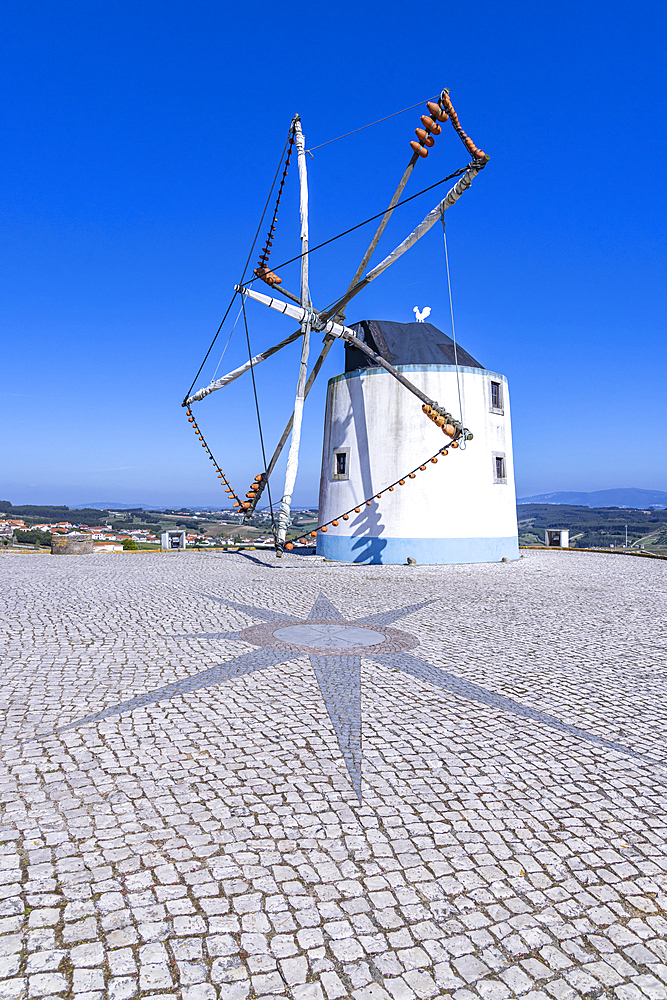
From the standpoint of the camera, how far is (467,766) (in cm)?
563

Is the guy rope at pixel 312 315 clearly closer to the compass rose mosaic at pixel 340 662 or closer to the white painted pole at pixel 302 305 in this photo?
the white painted pole at pixel 302 305

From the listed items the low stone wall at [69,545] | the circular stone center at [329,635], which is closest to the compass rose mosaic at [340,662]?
the circular stone center at [329,635]

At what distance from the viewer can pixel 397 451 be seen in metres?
21.5

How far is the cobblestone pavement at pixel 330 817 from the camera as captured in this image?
3.31 m

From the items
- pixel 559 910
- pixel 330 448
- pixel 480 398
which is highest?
pixel 480 398

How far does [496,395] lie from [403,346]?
406 cm

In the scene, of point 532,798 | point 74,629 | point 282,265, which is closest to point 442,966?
point 532,798

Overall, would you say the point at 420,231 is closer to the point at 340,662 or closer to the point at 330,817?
the point at 340,662

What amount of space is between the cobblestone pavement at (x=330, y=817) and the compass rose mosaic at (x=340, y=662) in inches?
2.0

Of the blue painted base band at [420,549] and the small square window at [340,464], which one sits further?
the small square window at [340,464]

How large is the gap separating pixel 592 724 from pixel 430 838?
304cm

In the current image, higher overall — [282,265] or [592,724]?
[282,265]

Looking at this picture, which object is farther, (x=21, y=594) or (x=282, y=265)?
(x=282, y=265)

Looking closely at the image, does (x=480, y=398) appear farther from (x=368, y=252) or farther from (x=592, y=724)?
(x=592, y=724)
